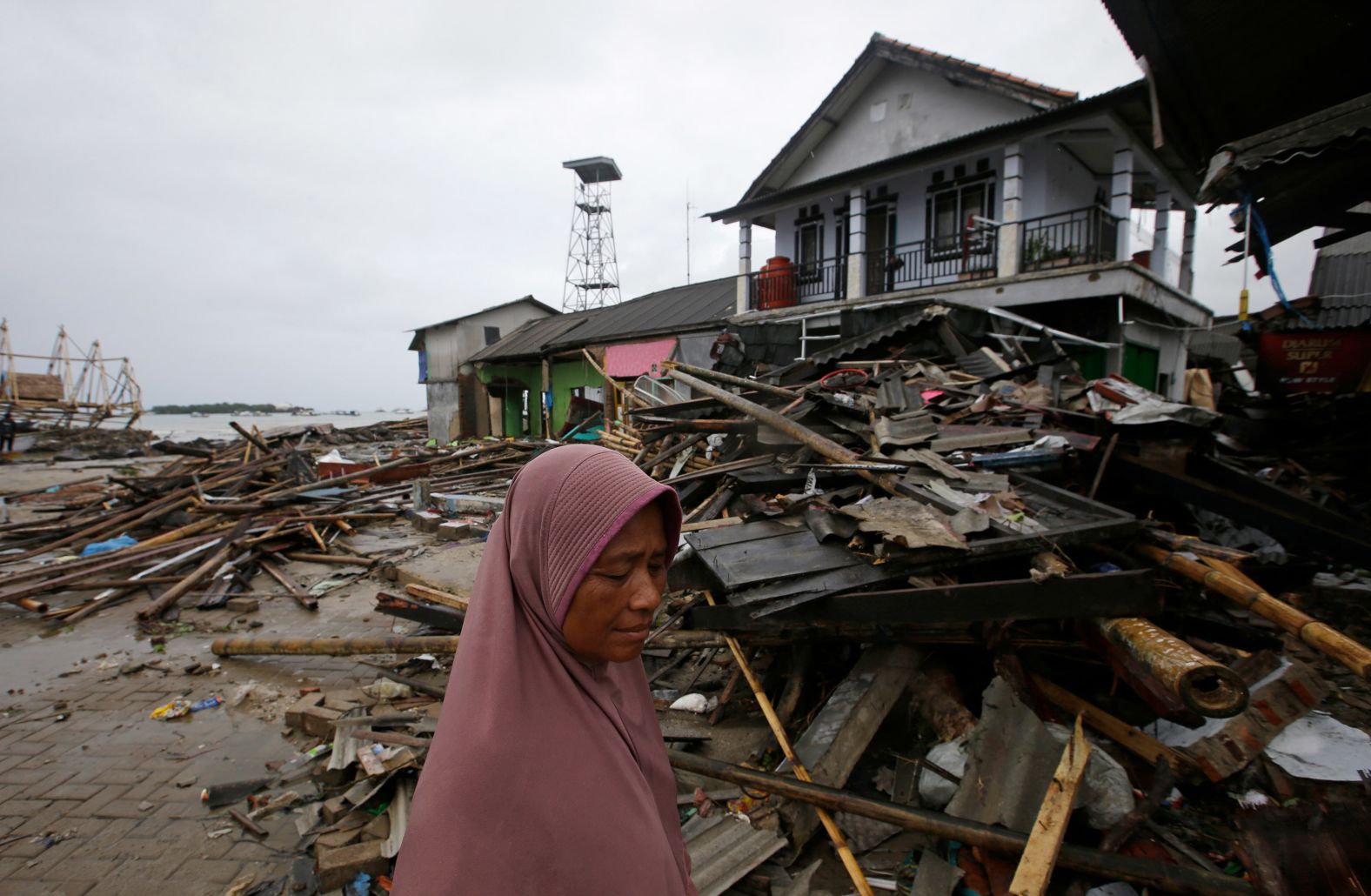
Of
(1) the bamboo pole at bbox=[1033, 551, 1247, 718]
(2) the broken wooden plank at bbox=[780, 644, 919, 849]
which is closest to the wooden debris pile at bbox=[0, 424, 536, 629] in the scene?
(2) the broken wooden plank at bbox=[780, 644, 919, 849]

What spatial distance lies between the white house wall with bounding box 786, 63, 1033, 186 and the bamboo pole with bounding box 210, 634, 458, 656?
14.0 metres

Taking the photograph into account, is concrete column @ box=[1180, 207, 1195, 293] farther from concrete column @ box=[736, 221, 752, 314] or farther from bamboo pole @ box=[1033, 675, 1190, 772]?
bamboo pole @ box=[1033, 675, 1190, 772]

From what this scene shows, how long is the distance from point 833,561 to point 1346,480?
788 centimetres

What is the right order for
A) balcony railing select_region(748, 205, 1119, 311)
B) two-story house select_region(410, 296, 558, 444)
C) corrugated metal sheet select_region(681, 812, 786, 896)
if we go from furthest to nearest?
two-story house select_region(410, 296, 558, 444) → balcony railing select_region(748, 205, 1119, 311) → corrugated metal sheet select_region(681, 812, 786, 896)

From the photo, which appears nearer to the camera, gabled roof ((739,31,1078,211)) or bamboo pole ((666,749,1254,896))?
bamboo pole ((666,749,1254,896))

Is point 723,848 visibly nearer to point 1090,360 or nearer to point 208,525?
point 208,525

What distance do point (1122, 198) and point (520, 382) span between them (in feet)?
66.3

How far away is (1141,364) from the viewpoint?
12305 millimetres

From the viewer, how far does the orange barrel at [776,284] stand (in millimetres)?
15875

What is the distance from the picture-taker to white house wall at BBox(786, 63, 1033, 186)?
13383mm

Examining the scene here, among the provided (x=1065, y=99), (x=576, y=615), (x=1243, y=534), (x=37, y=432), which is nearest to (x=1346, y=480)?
(x=1243, y=534)

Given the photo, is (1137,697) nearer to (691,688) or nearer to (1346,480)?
(691,688)

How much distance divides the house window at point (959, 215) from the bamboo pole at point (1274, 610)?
11.1m

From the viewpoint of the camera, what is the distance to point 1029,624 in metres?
3.69
